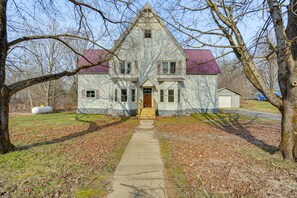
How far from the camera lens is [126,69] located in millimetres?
17031

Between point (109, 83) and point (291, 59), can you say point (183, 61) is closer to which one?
point (109, 83)

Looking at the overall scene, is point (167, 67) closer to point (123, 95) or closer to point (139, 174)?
point (123, 95)

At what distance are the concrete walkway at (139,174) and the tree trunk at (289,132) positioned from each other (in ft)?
12.7

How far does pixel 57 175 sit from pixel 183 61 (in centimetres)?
1544

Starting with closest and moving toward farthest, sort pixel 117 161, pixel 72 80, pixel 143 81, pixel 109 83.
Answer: pixel 117 161 → pixel 143 81 → pixel 109 83 → pixel 72 80

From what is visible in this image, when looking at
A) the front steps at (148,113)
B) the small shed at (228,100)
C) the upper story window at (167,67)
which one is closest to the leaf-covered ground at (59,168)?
the front steps at (148,113)

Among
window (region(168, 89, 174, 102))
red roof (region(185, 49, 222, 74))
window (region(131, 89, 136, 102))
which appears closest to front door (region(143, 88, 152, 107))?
window (region(131, 89, 136, 102))

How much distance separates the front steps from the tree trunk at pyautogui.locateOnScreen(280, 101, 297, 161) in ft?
38.0

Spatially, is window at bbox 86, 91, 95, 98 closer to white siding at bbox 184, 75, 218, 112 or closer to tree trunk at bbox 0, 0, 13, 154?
white siding at bbox 184, 75, 218, 112

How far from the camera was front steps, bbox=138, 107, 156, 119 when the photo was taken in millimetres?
16031

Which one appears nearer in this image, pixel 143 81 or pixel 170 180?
pixel 170 180

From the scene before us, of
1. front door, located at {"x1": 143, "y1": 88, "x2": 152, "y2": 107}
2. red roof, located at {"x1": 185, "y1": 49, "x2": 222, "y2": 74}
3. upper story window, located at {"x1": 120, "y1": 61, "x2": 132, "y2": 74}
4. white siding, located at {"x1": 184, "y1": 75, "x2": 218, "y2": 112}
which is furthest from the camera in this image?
red roof, located at {"x1": 185, "y1": 49, "x2": 222, "y2": 74}

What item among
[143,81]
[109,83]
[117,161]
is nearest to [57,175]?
[117,161]

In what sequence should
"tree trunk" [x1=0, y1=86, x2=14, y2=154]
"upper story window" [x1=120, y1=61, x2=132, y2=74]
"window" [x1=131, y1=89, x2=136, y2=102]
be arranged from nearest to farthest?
"tree trunk" [x1=0, y1=86, x2=14, y2=154] < "window" [x1=131, y1=89, x2=136, y2=102] < "upper story window" [x1=120, y1=61, x2=132, y2=74]
